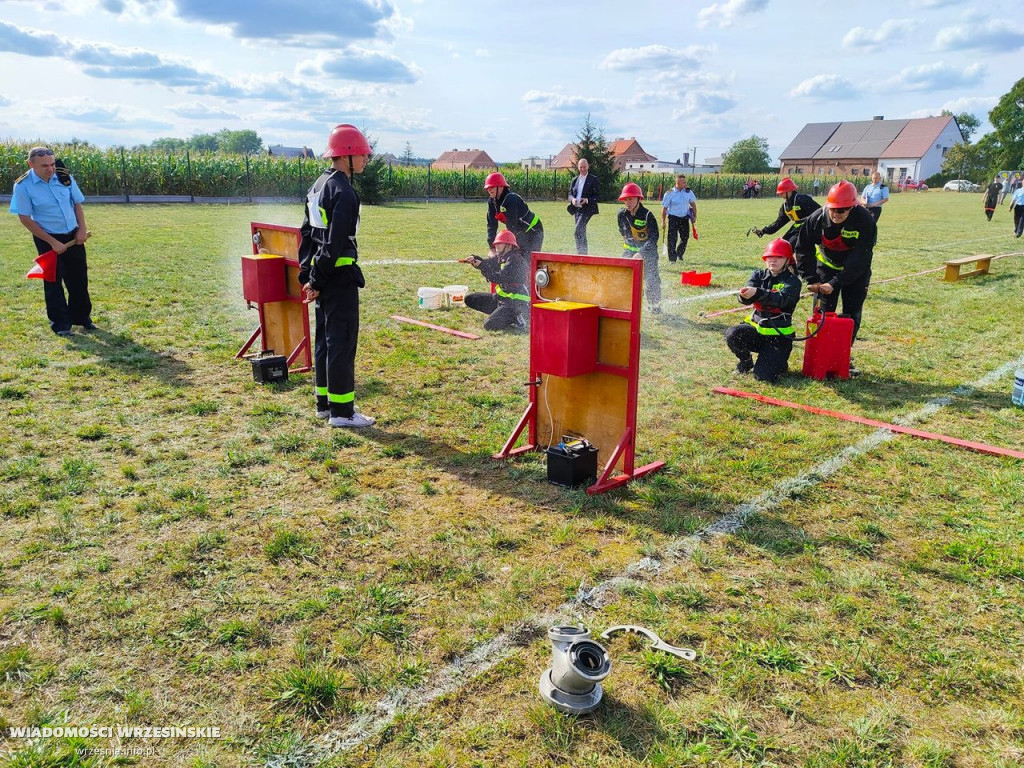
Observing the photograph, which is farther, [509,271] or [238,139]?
[238,139]

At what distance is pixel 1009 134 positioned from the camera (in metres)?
86.8

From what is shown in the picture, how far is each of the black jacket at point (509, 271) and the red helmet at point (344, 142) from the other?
4034 millimetres

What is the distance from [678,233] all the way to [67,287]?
1205 centimetres

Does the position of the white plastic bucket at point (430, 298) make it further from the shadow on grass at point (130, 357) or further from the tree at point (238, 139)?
the tree at point (238, 139)

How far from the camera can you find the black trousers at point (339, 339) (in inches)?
224

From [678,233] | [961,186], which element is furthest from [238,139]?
[678,233]

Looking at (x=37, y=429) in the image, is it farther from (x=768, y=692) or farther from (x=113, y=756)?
(x=768, y=692)

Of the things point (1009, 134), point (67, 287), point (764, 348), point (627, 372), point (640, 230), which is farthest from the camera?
point (1009, 134)

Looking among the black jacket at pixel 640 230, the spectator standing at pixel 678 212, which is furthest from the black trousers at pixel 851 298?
the spectator standing at pixel 678 212

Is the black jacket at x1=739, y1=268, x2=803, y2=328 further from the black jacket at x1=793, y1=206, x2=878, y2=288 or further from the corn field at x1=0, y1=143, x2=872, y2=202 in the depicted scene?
the corn field at x1=0, y1=143, x2=872, y2=202

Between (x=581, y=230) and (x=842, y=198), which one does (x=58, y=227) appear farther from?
(x=842, y=198)

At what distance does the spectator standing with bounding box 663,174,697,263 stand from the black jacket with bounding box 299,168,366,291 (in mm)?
10491

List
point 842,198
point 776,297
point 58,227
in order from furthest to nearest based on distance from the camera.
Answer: point 58,227
point 776,297
point 842,198

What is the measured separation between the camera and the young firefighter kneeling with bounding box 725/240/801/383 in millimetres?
7277
